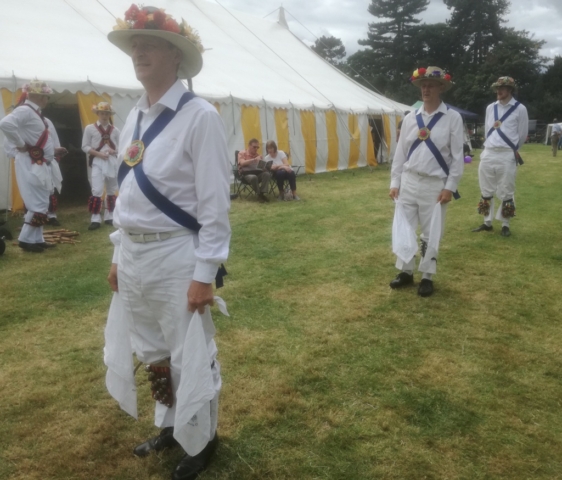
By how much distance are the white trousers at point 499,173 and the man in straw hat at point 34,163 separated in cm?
589

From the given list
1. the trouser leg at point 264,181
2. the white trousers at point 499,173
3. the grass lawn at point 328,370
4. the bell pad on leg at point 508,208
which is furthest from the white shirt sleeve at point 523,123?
the trouser leg at point 264,181

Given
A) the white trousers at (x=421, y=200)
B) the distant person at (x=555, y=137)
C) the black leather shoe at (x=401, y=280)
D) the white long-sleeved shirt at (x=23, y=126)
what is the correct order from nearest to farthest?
the white trousers at (x=421, y=200)
the black leather shoe at (x=401, y=280)
the white long-sleeved shirt at (x=23, y=126)
the distant person at (x=555, y=137)

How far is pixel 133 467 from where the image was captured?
8.01 ft

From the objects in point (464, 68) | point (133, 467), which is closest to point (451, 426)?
point (133, 467)

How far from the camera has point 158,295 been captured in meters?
2.14

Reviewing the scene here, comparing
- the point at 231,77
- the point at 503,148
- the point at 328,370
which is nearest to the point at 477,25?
the point at 231,77

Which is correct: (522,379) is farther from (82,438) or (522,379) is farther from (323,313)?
(82,438)

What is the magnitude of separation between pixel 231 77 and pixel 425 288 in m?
9.77

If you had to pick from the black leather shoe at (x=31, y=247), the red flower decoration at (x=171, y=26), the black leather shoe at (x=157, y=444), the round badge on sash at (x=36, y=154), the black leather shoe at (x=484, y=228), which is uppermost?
the red flower decoration at (x=171, y=26)

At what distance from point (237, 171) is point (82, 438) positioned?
840cm

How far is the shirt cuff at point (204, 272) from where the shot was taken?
2035mm

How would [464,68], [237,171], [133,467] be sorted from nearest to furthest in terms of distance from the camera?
[133,467], [237,171], [464,68]

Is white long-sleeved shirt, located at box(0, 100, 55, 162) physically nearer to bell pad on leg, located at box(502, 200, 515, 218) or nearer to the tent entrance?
the tent entrance

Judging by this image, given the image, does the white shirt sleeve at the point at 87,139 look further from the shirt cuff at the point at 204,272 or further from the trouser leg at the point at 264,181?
the shirt cuff at the point at 204,272
